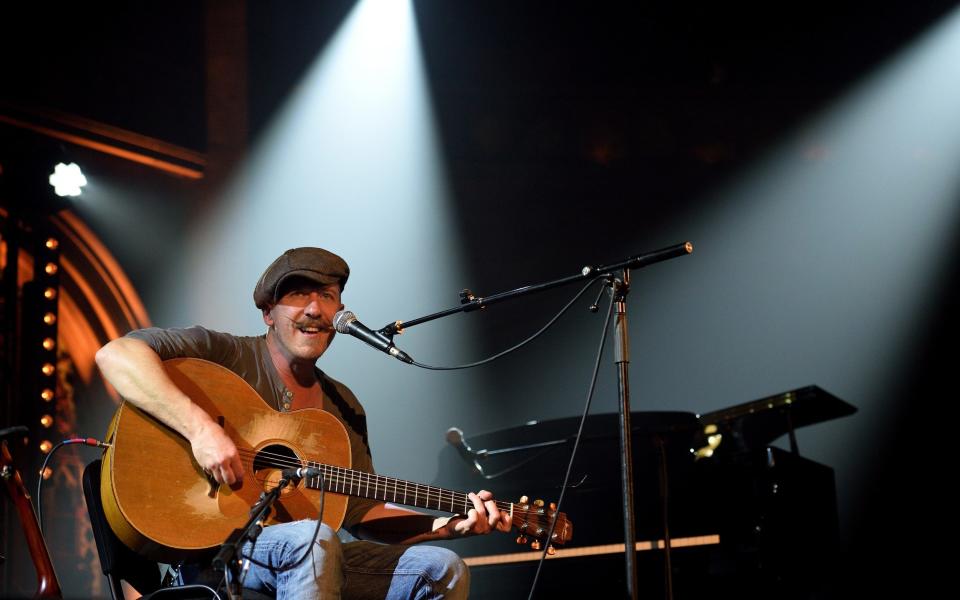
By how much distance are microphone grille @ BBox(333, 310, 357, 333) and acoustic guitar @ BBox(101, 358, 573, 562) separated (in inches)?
12.6

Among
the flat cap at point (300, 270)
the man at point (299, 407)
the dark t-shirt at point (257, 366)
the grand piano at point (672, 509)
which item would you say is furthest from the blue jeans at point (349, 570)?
the grand piano at point (672, 509)

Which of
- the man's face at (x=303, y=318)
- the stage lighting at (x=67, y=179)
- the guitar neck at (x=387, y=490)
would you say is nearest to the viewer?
the guitar neck at (x=387, y=490)

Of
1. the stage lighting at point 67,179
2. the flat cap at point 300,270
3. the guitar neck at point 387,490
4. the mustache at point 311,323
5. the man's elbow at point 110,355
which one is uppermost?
the stage lighting at point 67,179

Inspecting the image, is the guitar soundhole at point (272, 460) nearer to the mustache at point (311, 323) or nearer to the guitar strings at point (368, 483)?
the guitar strings at point (368, 483)

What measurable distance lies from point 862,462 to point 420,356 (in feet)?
11.4

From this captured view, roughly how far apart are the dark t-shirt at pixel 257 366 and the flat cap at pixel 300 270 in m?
0.18

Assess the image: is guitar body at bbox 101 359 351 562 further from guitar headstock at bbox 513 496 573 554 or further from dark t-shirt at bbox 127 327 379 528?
guitar headstock at bbox 513 496 573 554

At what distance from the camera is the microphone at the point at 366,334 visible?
3.13 m

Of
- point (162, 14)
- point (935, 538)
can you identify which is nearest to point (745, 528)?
point (935, 538)

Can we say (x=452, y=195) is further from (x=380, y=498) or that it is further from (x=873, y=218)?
(x=380, y=498)

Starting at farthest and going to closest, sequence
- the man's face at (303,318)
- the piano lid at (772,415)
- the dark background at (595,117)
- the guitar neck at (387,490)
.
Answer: the dark background at (595,117), the piano lid at (772,415), the man's face at (303,318), the guitar neck at (387,490)

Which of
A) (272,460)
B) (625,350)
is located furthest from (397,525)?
(625,350)

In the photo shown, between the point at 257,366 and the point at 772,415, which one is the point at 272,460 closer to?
the point at 257,366

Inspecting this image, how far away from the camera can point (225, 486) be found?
9.78 feet
